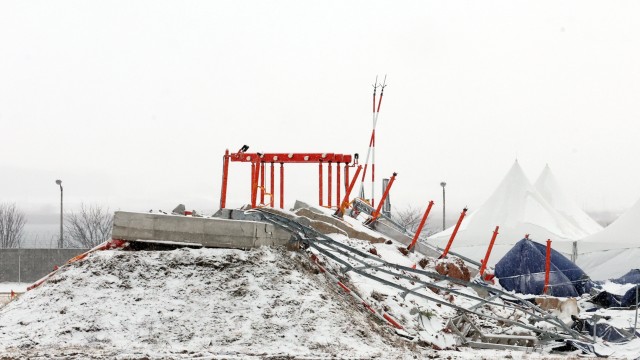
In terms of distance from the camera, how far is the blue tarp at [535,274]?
19.4 metres

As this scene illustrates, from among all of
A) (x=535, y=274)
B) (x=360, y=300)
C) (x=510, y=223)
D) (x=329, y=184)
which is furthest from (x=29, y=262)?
(x=360, y=300)

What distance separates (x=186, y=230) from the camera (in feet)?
41.5

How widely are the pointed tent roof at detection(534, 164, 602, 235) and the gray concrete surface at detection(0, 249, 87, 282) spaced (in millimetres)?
21636

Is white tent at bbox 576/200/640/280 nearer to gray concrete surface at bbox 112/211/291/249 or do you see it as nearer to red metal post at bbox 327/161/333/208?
red metal post at bbox 327/161/333/208

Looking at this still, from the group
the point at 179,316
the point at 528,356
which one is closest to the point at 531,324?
the point at 528,356

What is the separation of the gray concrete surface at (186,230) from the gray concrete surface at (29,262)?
880 inches

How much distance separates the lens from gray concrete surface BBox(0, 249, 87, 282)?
3391 cm

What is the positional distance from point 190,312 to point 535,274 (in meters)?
10.9

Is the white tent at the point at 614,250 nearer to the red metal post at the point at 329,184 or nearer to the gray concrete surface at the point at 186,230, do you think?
the red metal post at the point at 329,184

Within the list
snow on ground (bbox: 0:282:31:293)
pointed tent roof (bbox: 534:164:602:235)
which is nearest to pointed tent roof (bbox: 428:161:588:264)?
pointed tent roof (bbox: 534:164:602:235)

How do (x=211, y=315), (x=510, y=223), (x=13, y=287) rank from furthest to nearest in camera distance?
(x=13, y=287)
(x=510, y=223)
(x=211, y=315)

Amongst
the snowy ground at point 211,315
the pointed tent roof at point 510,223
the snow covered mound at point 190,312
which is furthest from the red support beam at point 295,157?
the pointed tent roof at point 510,223

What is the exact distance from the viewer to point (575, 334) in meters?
13.4

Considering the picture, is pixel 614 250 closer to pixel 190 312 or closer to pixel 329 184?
pixel 329 184
